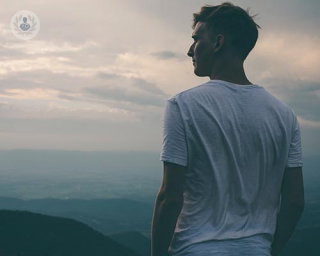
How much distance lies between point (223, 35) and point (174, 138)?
83 cm

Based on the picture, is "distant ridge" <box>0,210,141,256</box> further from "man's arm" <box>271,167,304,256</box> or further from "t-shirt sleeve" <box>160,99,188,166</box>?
"t-shirt sleeve" <box>160,99,188,166</box>

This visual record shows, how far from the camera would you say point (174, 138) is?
2.00 m

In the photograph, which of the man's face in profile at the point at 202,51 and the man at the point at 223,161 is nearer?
the man at the point at 223,161

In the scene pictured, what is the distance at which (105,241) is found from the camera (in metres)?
56.2

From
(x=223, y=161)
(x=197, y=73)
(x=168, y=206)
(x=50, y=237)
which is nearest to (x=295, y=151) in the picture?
(x=223, y=161)

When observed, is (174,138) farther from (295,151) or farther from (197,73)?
(295,151)

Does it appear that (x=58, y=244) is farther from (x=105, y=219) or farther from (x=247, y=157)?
(x=105, y=219)

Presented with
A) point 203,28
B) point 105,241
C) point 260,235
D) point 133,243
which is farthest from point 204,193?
point 133,243

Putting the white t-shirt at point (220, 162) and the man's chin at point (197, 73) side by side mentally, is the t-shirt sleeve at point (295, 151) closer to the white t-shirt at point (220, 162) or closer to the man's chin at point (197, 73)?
the white t-shirt at point (220, 162)

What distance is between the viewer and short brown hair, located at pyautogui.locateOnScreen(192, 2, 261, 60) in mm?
2264

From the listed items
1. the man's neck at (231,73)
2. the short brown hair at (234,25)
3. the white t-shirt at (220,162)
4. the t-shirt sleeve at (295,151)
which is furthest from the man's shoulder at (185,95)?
the t-shirt sleeve at (295,151)

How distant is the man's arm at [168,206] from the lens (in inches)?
77.9

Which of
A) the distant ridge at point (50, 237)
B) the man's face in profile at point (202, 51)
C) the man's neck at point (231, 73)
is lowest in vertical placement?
the distant ridge at point (50, 237)

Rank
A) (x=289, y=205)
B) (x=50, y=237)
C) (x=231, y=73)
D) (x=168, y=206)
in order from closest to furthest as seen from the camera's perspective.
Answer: (x=168, y=206)
(x=231, y=73)
(x=289, y=205)
(x=50, y=237)
